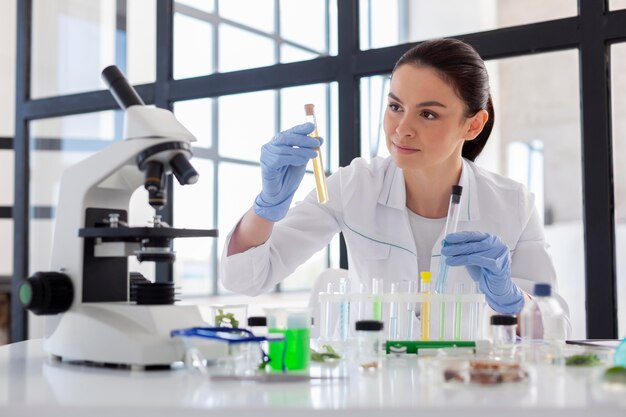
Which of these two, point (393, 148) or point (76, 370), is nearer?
point (76, 370)

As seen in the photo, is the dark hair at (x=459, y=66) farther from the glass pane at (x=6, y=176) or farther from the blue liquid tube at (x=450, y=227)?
the glass pane at (x=6, y=176)

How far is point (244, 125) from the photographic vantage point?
607 cm

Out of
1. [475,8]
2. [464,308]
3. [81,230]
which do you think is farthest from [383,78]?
[81,230]

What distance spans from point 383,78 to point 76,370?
229cm

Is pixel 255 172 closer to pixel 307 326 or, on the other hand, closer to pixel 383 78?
pixel 383 78

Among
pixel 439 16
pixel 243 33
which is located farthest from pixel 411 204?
pixel 243 33

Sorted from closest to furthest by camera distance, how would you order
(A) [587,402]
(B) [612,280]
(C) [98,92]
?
1. (A) [587,402]
2. (B) [612,280]
3. (C) [98,92]

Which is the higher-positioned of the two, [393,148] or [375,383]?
[393,148]

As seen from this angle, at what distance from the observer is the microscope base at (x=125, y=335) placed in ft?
3.74

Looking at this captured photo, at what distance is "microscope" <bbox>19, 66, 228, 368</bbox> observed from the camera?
117 cm

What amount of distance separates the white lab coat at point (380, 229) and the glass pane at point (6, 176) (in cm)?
258

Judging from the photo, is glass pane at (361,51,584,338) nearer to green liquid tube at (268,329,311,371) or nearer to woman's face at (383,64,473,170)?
woman's face at (383,64,473,170)

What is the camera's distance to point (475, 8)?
3.69 m

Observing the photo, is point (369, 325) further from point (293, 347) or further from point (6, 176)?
point (6, 176)
